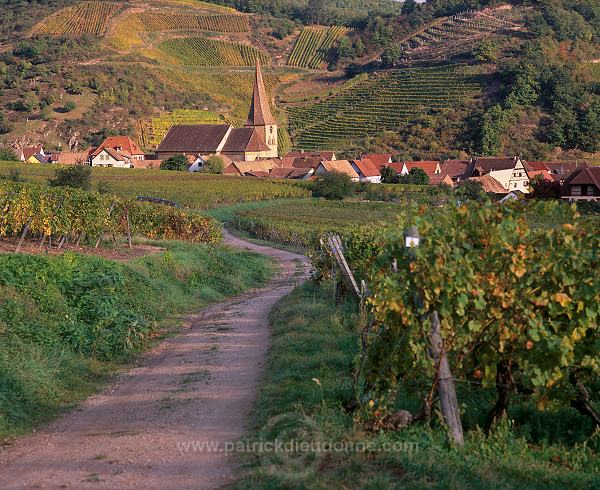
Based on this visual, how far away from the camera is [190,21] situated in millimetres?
157500

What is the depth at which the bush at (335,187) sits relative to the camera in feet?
230

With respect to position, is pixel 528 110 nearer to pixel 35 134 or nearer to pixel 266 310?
pixel 35 134

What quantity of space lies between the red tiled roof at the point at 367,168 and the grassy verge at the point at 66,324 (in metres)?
64.2

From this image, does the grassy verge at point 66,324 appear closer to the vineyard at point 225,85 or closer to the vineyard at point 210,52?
the vineyard at point 225,85

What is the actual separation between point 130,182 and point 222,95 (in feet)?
215

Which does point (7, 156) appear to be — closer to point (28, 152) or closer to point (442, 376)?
point (28, 152)

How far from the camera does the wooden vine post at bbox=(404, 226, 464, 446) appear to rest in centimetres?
734

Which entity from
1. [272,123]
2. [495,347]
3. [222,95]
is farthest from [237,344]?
[222,95]

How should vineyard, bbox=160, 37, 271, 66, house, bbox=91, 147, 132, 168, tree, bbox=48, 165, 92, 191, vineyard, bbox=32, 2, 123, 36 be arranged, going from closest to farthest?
1. tree, bbox=48, 165, 92, 191
2. house, bbox=91, 147, 132, 168
3. vineyard, bbox=32, 2, 123, 36
4. vineyard, bbox=160, 37, 271, 66

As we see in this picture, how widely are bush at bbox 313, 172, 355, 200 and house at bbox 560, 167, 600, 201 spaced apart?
20658 mm

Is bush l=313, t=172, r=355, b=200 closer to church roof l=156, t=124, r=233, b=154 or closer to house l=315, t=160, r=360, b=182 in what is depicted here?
house l=315, t=160, r=360, b=182

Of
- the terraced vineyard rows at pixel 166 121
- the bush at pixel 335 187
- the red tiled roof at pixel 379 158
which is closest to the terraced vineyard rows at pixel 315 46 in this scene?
the terraced vineyard rows at pixel 166 121

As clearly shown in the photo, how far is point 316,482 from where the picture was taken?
638 centimetres

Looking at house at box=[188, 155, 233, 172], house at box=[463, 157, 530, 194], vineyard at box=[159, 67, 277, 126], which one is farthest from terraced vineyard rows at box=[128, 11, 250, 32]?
house at box=[463, 157, 530, 194]
